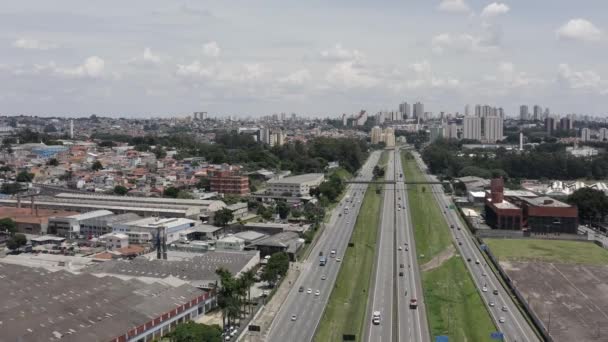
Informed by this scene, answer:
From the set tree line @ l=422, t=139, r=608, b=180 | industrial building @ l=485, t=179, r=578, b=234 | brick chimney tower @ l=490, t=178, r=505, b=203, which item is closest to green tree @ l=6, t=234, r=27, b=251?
industrial building @ l=485, t=179, r=578, b=234

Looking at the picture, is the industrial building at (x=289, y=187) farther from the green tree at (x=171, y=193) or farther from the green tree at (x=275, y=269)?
the green tree at (x=275, y=269)

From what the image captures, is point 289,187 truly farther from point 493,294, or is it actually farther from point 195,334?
point 195,334

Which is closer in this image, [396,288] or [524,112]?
[396,288]

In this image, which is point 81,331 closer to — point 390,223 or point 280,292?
point 280,292

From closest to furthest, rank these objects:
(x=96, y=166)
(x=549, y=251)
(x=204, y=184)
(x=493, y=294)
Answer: (x=493, y=294) < (x=549, y=251) < (x=204, y=184) < (x=96, y=166)

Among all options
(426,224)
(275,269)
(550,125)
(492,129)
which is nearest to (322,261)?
(275,269)

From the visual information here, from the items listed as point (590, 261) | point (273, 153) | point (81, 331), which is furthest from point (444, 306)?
point (273, 153)
